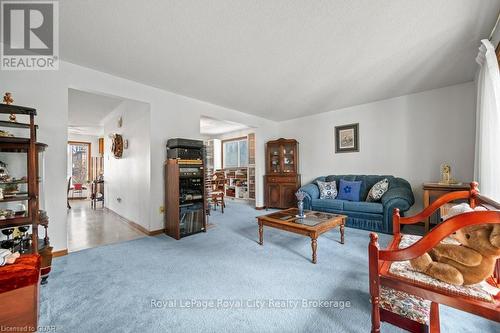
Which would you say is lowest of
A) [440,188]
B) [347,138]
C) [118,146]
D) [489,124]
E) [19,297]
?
[19,297]

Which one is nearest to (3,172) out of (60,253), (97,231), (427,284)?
(60,253)

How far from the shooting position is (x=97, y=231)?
11.7 feet

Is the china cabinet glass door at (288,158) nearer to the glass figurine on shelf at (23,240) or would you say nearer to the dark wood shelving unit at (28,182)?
the dark wood shelving unit at (28,182)

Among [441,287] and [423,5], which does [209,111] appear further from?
[441,287]

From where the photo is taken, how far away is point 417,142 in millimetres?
3814

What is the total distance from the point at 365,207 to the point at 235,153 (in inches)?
207

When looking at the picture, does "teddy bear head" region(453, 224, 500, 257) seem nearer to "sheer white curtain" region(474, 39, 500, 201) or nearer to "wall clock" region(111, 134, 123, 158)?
"sheer white curtain" region(474, 39, 500, 201)

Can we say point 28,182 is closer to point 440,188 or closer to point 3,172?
point 3,172

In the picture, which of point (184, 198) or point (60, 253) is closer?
point (60, 253)

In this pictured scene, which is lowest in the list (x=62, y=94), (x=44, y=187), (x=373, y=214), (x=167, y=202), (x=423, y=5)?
(x=373, y=214)

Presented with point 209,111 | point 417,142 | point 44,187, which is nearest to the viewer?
point 44,187

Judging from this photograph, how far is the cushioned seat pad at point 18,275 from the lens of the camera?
121cm

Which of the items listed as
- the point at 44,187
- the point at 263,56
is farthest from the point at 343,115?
the point at 44,187

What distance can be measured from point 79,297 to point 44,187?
1584 millimetres
